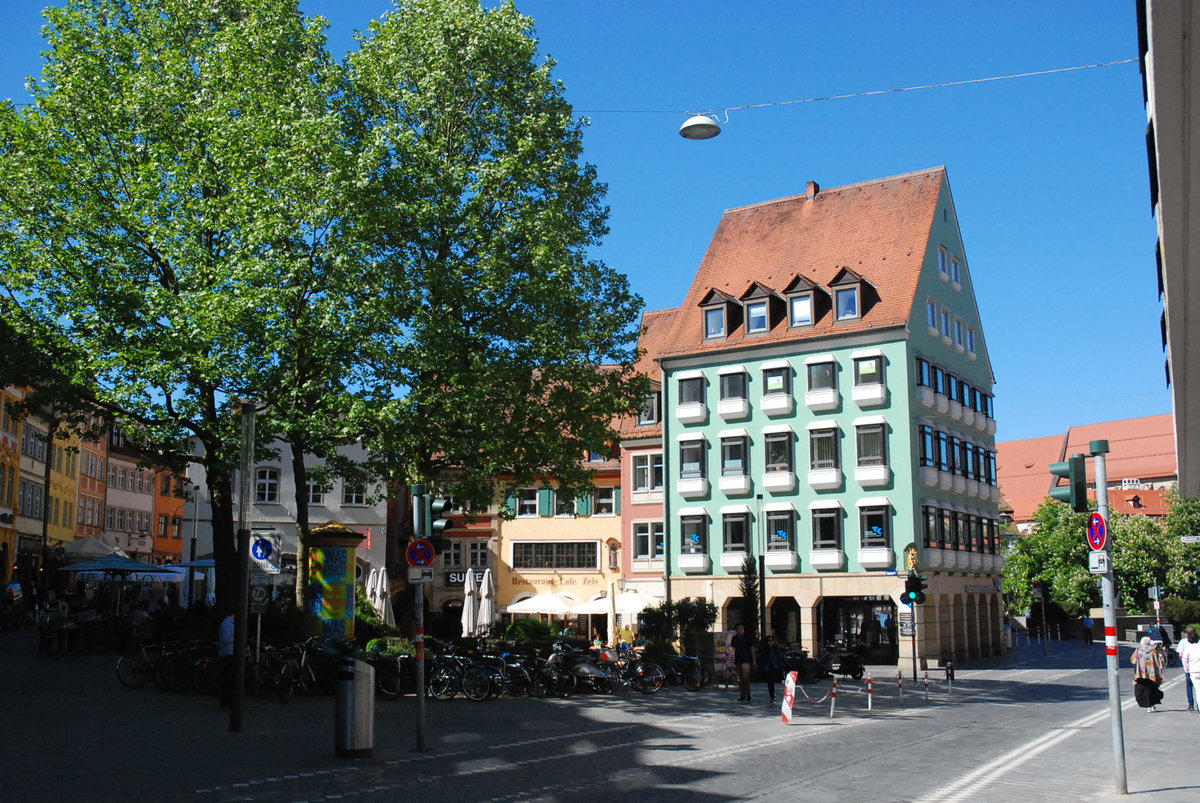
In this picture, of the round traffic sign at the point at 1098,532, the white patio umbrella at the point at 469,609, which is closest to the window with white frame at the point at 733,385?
the white patio umbrella at the point at 469,609

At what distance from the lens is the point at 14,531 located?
57000 mm

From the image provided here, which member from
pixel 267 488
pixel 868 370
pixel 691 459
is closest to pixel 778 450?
pixel 691 459

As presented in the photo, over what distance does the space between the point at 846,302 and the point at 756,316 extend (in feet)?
13.0

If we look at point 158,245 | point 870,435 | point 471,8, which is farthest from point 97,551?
point 870,435

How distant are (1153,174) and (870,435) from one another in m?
36.5

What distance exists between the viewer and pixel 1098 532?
13.1m

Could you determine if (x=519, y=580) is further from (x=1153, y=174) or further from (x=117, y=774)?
(x=1153, y=174)

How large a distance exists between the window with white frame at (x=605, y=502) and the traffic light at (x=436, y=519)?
131 ft

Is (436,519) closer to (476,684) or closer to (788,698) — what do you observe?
(788,698)

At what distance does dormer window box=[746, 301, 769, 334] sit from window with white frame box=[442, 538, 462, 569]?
19.6m

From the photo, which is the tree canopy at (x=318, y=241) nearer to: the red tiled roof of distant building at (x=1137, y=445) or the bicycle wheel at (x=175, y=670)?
the bicycle wheel at (x=175, y=670)

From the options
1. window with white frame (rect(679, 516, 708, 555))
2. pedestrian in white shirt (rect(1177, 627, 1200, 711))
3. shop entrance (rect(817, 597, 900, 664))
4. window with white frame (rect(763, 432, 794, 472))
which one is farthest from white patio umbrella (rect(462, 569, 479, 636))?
pedestrian in white shirt (rect(1177, 627, 1200, 711))

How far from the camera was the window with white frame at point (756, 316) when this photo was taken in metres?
49.8

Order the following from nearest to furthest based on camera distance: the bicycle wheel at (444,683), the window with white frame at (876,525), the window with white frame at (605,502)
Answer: the bicycle wheel at (444,683), the window with white frame at (876,525), the window with white frame at (605,502)
